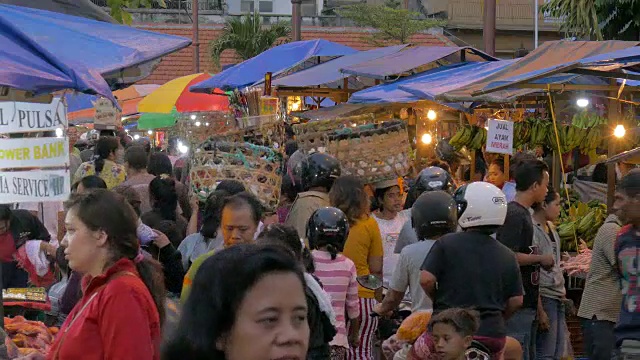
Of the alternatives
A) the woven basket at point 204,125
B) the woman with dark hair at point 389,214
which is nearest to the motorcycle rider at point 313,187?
the woman with dark hair at point 389,214

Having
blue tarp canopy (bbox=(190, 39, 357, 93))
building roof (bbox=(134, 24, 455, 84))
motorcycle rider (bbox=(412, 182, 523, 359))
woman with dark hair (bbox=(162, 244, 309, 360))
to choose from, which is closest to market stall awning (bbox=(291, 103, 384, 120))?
blue tarp canopy (bbox=(190, 39, 357, 93))

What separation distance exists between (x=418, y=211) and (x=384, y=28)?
31276 mm

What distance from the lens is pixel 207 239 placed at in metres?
7.71

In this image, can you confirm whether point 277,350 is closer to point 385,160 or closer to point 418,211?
point 418,211

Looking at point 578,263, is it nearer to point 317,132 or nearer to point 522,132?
point 317,132

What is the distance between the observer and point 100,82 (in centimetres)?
612

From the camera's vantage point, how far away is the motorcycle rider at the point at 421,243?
6.95 meters

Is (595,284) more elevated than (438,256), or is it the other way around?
(438,256)

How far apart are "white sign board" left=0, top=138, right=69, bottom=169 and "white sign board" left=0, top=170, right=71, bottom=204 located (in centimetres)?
6

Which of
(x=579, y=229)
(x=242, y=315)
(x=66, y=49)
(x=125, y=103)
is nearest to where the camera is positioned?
(x=242, y=315)

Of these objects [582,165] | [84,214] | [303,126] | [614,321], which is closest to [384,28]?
[582,165]

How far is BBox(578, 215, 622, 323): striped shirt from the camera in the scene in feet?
24.6

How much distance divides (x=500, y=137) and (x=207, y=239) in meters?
5.25

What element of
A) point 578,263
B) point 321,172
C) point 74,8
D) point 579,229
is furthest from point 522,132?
point 74,8
